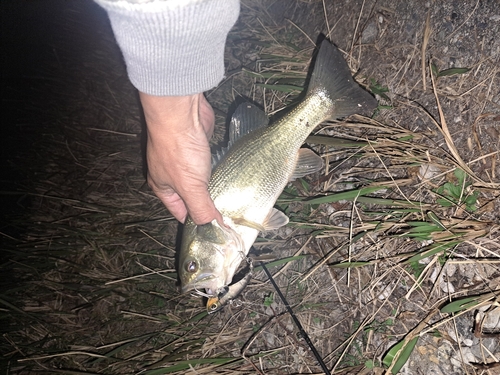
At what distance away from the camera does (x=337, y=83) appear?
261cm

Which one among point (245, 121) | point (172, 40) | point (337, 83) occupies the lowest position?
point (245, 121)

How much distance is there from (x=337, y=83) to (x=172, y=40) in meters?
1.51

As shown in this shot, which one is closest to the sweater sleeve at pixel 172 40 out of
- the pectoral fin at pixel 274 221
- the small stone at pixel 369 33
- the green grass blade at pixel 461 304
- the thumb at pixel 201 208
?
the thumb at pixel 201 208

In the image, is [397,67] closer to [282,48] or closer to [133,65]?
[282,48]

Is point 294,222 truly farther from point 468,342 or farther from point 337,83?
point 468,342

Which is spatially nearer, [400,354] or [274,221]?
[400,354]

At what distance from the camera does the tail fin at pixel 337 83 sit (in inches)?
102

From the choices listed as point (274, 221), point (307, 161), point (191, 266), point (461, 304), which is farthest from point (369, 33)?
point (191, 266)

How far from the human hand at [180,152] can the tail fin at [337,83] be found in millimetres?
947

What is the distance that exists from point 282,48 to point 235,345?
2.79m

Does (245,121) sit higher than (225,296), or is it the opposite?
(245,121)

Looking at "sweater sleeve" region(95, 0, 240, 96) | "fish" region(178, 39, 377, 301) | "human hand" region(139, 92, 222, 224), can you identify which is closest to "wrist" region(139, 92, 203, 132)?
"human hand" region(139, 92, 222, 224)

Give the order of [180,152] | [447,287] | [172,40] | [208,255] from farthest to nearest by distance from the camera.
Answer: [208,255]
[447,287]
[180,152]
[172,40]

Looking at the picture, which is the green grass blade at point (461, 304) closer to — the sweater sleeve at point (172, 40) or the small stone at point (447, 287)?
the small stone at point (447, 287)
